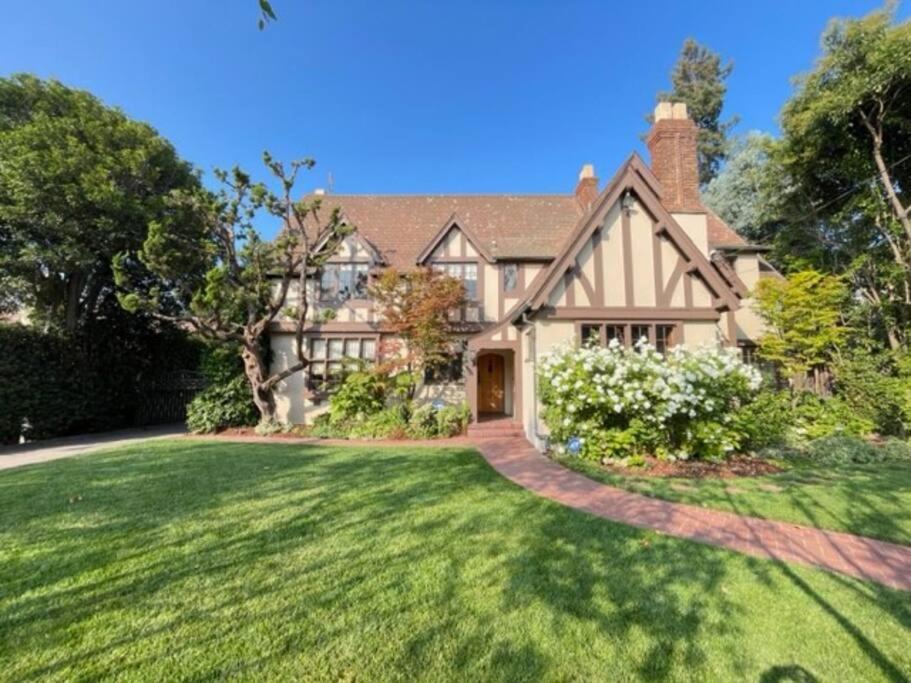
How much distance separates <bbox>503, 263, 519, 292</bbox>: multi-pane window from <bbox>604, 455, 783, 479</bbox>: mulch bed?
7.93 metres

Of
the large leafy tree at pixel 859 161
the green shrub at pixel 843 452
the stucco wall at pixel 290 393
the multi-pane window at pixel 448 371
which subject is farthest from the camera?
the stucco wall at pixel 290 393

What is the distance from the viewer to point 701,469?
7.58 m

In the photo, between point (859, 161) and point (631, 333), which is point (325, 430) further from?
point (859, 161)

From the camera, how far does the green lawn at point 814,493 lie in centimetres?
482

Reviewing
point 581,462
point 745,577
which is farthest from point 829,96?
point 745,577

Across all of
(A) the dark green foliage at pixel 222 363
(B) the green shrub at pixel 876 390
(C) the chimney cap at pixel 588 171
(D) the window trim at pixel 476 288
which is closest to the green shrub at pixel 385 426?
(D) the window trim at pixel 476 288

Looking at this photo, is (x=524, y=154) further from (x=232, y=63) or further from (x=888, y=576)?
(x=888, y=576)

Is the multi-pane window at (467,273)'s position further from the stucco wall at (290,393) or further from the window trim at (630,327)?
the stucco wall at (290,393)

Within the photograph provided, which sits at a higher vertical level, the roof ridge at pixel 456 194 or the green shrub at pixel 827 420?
the roof ridge at pixel 456 194

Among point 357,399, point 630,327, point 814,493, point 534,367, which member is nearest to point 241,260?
point 357,399

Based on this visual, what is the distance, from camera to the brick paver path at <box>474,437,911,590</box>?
381cm

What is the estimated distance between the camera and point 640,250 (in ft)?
34.9

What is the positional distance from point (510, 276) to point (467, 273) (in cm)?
159

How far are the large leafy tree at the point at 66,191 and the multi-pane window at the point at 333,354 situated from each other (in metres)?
6.70
